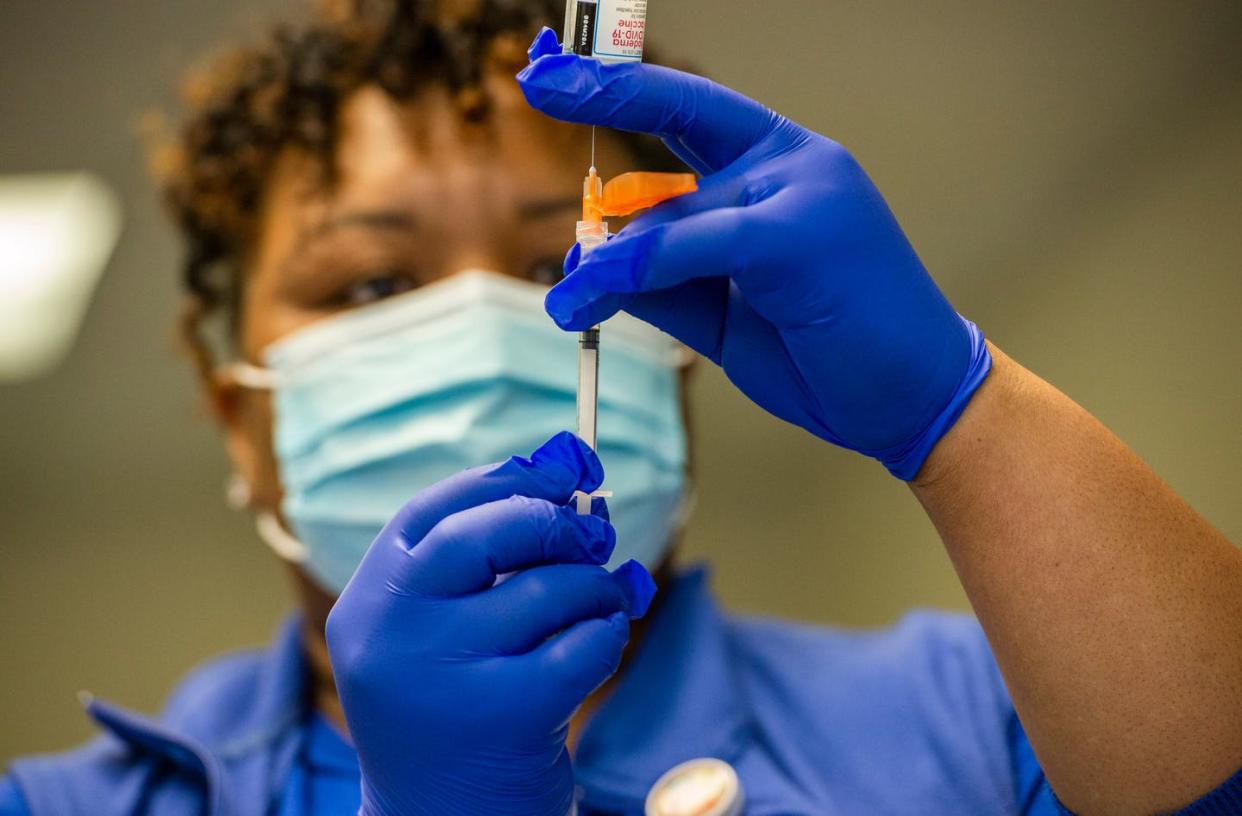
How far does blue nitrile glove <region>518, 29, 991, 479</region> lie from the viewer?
69 cm

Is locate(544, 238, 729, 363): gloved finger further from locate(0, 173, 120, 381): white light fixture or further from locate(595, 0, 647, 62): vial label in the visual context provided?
locate(0, 173, 120, 381): white light fixture

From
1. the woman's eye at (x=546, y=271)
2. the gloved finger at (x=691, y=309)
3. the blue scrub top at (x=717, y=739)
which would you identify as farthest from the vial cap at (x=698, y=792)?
the woman's eye at (x=546, y=271)

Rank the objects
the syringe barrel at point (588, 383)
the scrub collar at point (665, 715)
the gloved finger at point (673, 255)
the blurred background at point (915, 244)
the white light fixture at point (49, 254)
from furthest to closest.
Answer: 1. the white light fixture at point (49, 254)
2. the blurred background at point (915, 244)
3. the scrub collar at point (665, 715)
4. the syringe barrel at point (588, 383)
5. the gloved finger at point (673, 255)

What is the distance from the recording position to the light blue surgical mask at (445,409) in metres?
1.06

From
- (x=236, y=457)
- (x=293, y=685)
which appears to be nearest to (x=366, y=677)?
(x=293, y=685)

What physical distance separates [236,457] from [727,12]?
4.00 feet

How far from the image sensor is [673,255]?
0.68 meters

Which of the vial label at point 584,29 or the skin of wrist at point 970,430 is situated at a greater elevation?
the vial label at point 584,29

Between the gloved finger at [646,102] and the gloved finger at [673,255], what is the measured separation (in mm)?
73

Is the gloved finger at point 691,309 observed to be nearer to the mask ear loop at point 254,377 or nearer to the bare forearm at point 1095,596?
the bare forearm at point 1095,596

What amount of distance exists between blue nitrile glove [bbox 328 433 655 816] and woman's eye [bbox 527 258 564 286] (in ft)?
1.42

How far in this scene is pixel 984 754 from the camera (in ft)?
3.16

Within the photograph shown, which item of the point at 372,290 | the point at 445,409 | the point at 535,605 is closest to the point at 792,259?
the point at 535,605

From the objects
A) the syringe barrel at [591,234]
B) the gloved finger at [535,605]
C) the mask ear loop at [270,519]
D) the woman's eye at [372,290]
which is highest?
the syringe barrel at [591,234]
